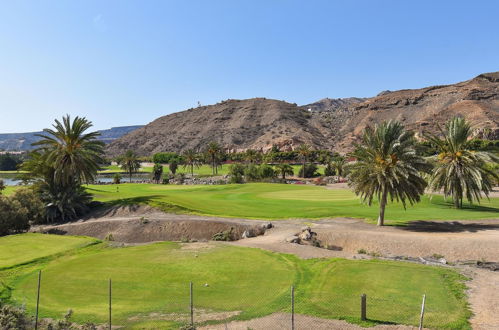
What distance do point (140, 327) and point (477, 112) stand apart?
191481 millimetres

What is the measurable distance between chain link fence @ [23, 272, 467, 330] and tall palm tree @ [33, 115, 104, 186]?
1117 inches

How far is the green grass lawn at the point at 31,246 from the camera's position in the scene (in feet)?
77.1

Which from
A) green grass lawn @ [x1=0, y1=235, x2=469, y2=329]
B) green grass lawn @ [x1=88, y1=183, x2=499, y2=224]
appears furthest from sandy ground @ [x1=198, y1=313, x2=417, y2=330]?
green grass lawn @ [x1=88, y1=183, x2=499, y2=224]

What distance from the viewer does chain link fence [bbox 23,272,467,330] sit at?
13.2 m

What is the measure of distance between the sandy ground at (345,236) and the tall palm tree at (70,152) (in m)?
6.20

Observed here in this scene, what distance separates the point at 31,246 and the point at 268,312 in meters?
22.8

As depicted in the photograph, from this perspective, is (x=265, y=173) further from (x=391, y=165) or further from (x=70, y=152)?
(x=391, y=165)

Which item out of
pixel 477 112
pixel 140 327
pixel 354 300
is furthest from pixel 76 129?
pixel 477 112

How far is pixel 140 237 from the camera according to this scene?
33719 millimetres

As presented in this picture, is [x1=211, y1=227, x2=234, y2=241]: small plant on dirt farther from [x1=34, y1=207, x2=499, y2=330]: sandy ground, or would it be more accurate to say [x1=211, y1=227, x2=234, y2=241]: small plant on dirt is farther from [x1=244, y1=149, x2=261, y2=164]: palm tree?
[x1=244, y1=149, x2=261, y2=164]: palm tree

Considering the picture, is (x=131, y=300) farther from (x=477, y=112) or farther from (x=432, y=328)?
(x=477, y=112)


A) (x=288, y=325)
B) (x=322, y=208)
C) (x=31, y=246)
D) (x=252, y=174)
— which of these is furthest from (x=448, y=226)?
(x=252, y=174)

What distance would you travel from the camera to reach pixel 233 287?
1761cm

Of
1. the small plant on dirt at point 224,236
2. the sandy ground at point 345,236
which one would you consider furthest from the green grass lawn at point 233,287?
the small plant on dirt at point 224,236
